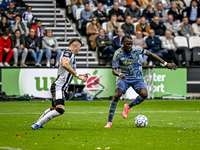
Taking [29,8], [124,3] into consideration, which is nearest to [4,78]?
[29,8]

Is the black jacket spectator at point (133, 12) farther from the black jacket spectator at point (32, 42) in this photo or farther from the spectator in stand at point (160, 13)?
the black jacket spectator at point (32, 42)

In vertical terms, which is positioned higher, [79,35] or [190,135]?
[79,35]

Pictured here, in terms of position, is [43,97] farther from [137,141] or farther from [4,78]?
[137,141]

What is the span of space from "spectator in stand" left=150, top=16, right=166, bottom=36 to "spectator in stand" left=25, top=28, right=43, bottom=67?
642 centimetres

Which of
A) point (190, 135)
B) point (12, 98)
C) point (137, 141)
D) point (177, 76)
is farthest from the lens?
point (177, 76)

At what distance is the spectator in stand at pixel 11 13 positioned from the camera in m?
23.0

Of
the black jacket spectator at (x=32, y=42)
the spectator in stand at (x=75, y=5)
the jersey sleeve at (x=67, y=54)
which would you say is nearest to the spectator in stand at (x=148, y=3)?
the spectator in stand at (x=75, y=5)

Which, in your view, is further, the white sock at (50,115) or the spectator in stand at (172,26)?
the spectator in stand at (172,26)

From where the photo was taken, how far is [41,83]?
68.8 ft

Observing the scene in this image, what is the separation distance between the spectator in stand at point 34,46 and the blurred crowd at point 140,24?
2.99m

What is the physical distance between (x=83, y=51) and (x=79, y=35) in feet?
2.82

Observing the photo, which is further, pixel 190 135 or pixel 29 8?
pixel 29 8

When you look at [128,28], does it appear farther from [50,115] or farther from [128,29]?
[50,115]

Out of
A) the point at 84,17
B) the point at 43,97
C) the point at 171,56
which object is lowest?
the point at 43,97
